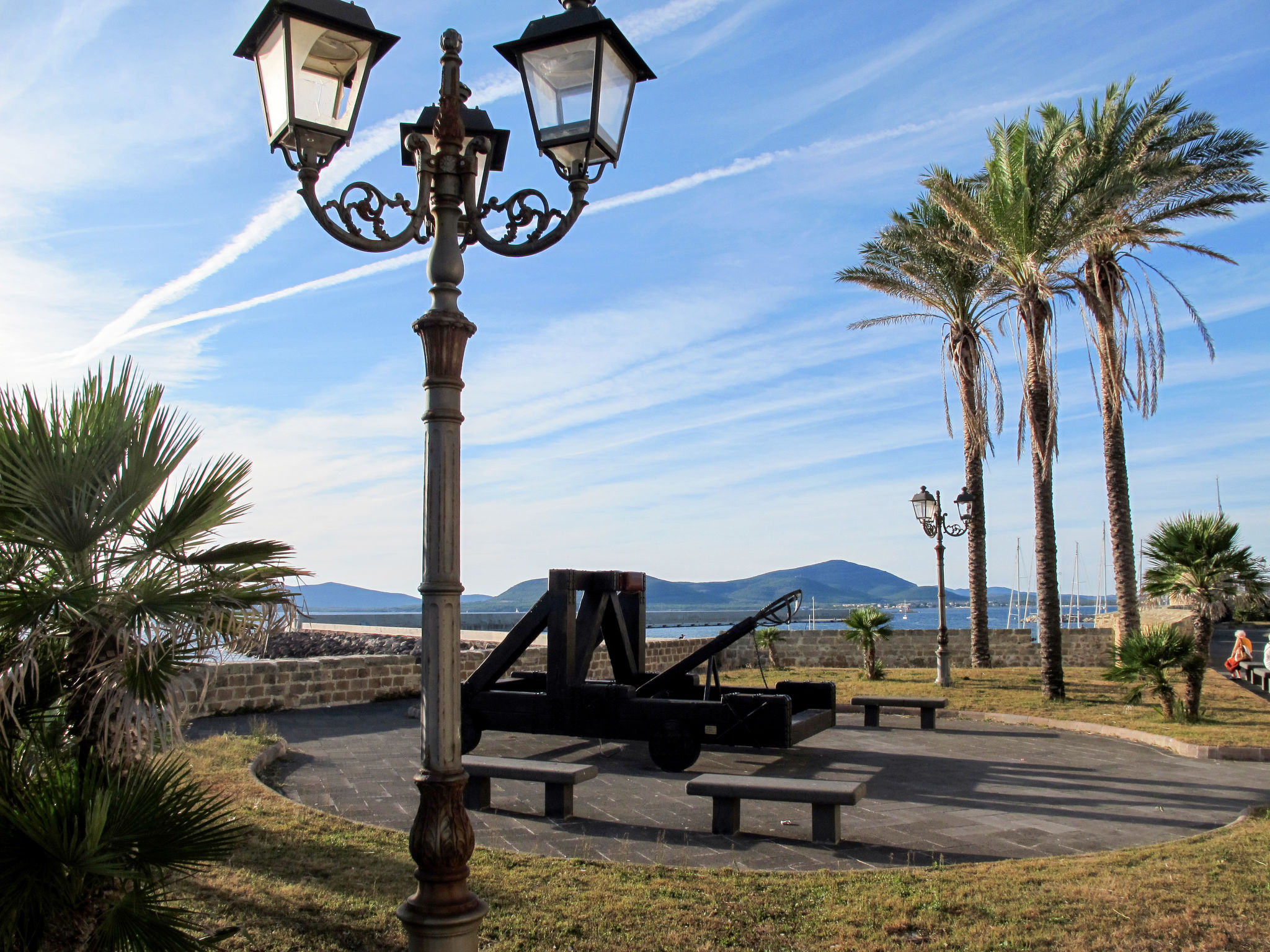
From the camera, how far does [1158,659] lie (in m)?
10.9

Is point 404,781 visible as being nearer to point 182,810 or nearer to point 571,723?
point 571,723

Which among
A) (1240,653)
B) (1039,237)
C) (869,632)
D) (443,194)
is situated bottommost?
(1240,653)

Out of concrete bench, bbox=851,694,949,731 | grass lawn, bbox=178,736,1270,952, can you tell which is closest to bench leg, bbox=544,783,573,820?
grass lawn, bbox=178,736,1270,952

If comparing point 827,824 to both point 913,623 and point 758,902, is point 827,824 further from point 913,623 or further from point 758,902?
point 913,623

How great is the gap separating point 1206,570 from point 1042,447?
2.94 metres

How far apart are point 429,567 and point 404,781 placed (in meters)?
4.66

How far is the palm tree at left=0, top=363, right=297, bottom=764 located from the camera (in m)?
3.11

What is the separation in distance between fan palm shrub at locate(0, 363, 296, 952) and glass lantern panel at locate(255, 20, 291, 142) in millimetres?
1120

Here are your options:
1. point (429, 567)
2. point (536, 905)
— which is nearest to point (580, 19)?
point (429, 567)

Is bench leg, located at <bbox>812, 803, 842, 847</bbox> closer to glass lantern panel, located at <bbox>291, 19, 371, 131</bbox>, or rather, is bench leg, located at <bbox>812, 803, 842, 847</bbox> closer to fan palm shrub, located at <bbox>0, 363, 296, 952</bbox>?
fan palm shrub, located at <bbox>0, 363, 296, 952</bbox>

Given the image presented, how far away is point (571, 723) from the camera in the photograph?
803 centimetres

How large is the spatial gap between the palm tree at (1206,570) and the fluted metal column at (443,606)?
12.7m

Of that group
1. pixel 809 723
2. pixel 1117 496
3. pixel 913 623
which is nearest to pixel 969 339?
pixel 1117 496

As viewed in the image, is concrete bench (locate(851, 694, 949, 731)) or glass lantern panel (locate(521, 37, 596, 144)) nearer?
glass lantern panel (locate(521, 37, 596, 144))
